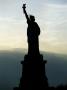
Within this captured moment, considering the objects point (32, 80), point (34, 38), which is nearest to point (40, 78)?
point (32, 80)

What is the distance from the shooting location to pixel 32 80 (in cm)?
2573

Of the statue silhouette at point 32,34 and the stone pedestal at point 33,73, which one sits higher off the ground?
the statue silhouette at point 32,34

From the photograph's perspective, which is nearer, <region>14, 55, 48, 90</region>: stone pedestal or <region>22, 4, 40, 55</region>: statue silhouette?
<region>14, 55, 48, 90</region>: stone pedestal

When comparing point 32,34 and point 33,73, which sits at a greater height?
point 32,34

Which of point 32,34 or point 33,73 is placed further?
point 32,34

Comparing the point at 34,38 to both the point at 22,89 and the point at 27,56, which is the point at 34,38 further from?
the point at 22,89

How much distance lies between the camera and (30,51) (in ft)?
85.9

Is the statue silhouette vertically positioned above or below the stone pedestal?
above

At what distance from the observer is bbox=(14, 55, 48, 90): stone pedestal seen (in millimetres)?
25672

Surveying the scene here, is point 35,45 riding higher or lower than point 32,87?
higher

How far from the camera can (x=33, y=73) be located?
1016 inches

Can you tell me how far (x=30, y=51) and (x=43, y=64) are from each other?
1046 millimetres

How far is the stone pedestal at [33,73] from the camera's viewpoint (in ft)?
84.2

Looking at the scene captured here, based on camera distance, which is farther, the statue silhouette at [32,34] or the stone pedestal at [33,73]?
the statue silhouette at [32,34]
